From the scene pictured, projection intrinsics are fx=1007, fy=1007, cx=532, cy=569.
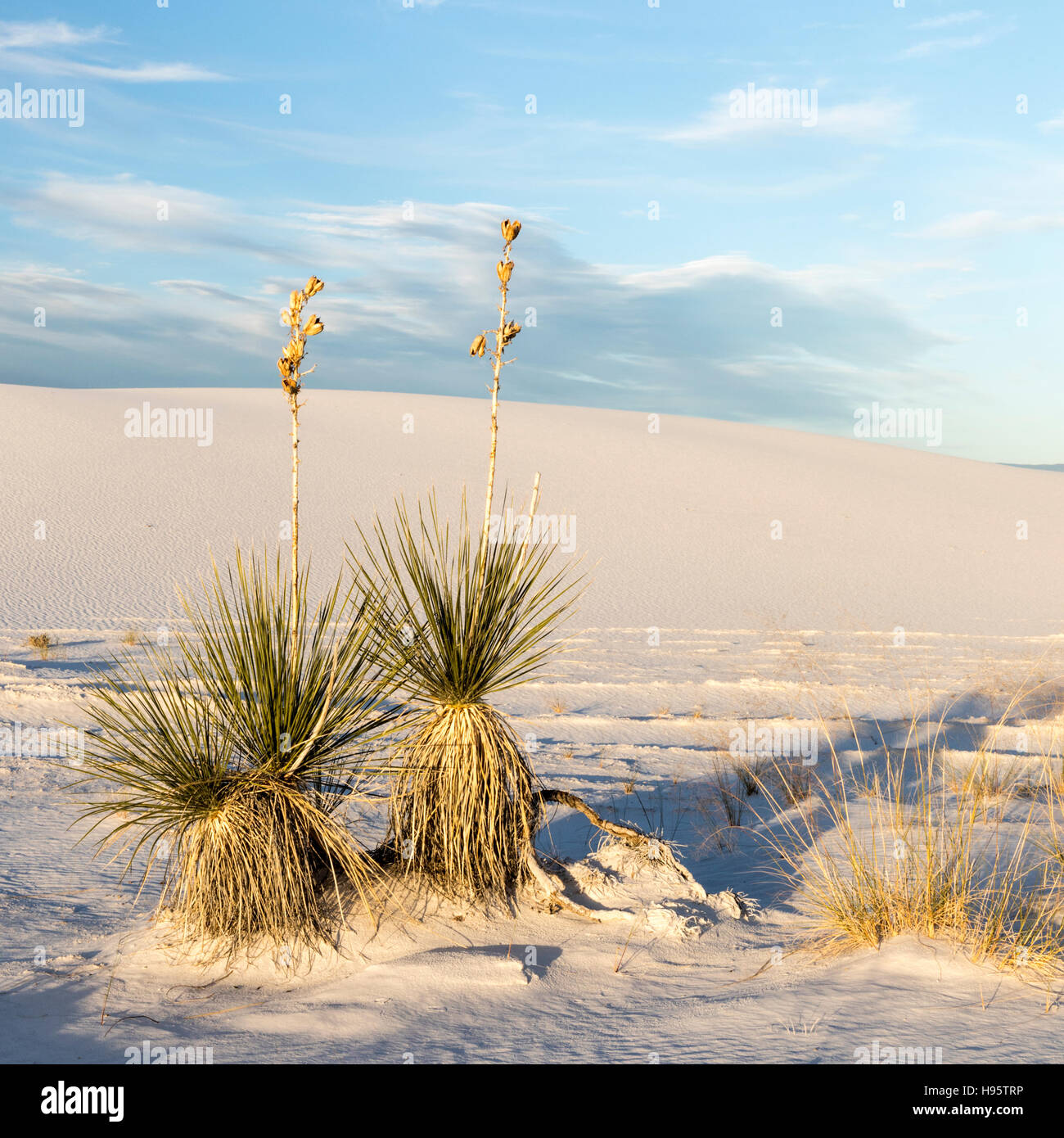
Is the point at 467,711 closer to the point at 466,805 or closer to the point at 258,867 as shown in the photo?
the point at 466,805

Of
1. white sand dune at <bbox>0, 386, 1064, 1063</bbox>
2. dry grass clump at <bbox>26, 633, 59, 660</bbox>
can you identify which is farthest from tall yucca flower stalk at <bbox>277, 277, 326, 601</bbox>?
dry grass clump at <bbox>26, 633, 59, 660</bbox>

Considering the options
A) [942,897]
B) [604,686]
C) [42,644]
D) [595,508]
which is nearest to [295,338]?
[942,897]

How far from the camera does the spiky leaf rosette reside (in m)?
4.05

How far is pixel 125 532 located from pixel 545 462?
13.1 m

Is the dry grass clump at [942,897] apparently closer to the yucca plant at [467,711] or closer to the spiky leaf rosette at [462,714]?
the yucca plant at [467,711]

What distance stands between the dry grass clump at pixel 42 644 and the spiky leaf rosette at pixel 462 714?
849cm

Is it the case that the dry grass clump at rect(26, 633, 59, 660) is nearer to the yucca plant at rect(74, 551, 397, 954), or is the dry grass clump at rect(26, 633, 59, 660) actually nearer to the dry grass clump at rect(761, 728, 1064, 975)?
the yucca plant at rect(74, 551, 397, 954)

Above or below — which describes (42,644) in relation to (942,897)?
above

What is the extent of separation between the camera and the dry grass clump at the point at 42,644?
11261 mm

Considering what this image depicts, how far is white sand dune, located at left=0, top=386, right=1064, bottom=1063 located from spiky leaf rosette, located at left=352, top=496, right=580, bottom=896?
30 centimetres

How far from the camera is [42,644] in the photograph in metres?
11.4

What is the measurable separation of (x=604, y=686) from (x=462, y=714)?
7.01 meters

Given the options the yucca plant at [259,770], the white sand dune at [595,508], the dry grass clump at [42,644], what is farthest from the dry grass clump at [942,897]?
the white sand dune at [595,508]
